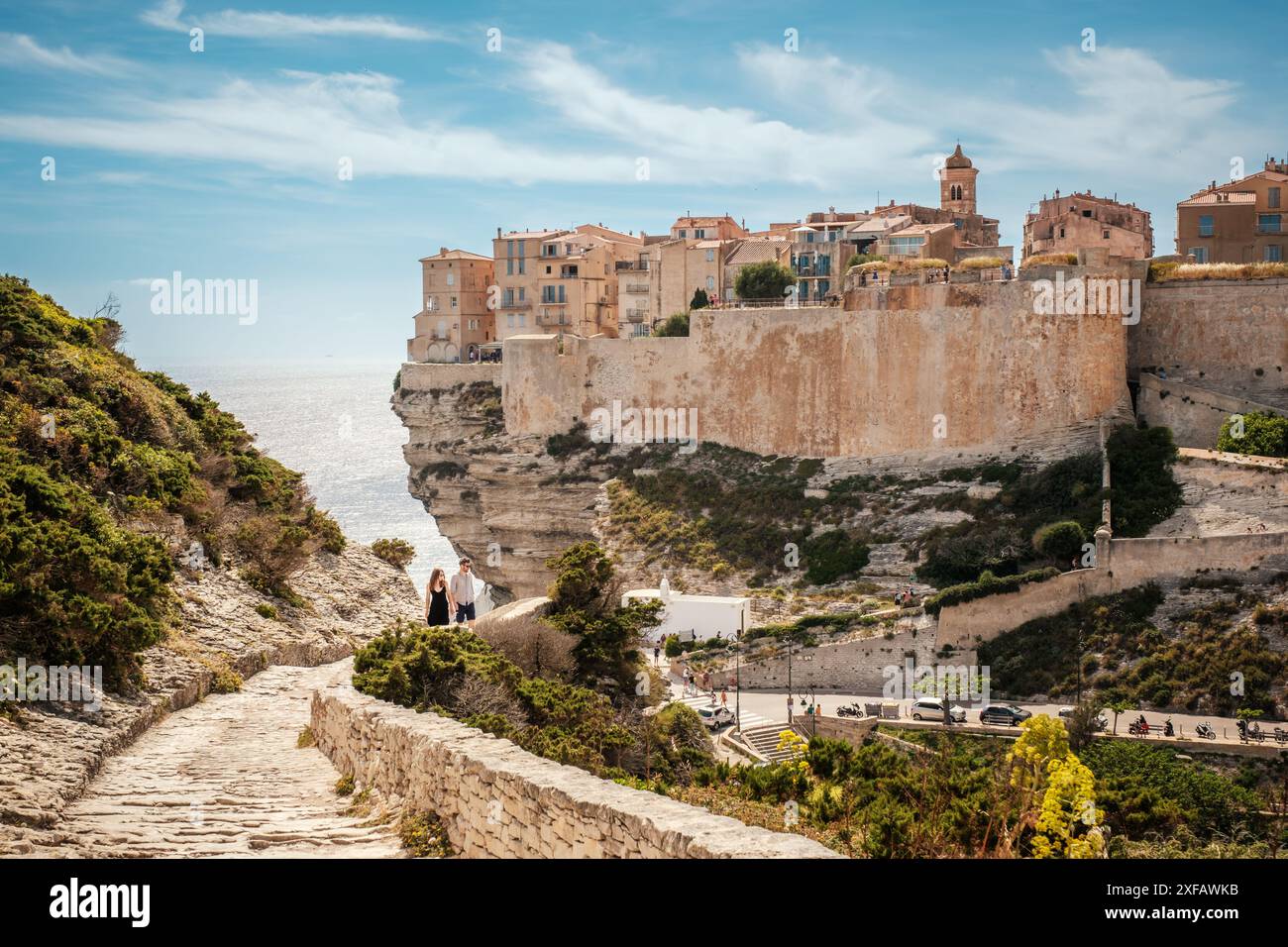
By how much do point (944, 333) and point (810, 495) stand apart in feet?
16.9

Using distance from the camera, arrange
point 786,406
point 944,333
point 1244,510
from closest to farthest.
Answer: point 1244,510
point 944,333
point 786,406

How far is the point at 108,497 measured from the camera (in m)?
15.9

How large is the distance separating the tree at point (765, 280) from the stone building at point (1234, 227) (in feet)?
38.4

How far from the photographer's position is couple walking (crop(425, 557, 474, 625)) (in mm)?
14420

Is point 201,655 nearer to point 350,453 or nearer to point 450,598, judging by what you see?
point 450,598

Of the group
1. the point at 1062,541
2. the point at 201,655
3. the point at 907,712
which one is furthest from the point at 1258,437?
the point at 201,655

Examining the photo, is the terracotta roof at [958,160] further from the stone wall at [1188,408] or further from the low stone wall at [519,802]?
the low stone wall at [519,802]

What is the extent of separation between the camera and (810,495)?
3503cm

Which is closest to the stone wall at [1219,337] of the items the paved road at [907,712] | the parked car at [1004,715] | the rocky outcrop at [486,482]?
the paved road at [907,712]

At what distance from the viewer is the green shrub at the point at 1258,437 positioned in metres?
29.1

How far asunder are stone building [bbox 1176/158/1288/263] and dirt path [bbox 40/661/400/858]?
35033mm
